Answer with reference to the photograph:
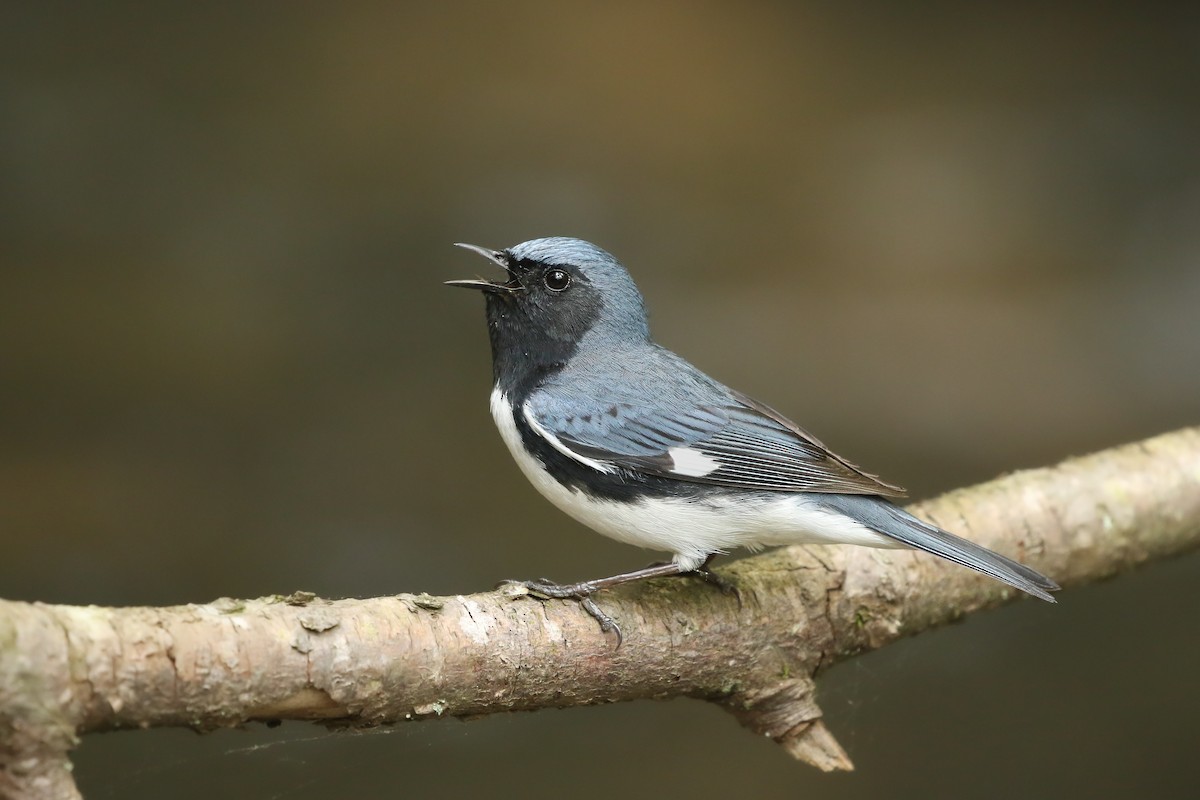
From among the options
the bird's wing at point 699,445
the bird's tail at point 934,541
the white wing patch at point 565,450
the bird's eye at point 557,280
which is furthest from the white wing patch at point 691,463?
the bird's eye at point 557,280

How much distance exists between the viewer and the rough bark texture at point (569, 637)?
222 centimetres

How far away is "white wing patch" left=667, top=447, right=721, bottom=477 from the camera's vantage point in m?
3.24

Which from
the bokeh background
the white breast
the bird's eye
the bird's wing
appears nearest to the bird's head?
the bird's eye

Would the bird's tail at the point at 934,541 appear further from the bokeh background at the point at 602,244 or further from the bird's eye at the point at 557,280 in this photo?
the bokeh background at the point at 602,244

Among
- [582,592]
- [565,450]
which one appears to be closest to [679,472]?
[565,450]

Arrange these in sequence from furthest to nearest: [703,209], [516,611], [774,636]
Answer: [703,209]
[774,636]
[516,611]

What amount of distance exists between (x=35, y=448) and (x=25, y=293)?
0.78 meters

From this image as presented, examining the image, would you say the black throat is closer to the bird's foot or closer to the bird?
the bird

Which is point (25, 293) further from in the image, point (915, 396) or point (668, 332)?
point (915, 396)

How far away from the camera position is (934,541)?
3.05 meters

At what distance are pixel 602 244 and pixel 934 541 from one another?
157 inches

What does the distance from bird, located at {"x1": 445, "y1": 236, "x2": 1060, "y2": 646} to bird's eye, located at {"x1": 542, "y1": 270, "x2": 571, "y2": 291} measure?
23 cm

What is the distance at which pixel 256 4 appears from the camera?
5824 millimetres

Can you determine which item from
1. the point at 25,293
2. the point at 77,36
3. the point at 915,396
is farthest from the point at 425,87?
the point at 915,396
